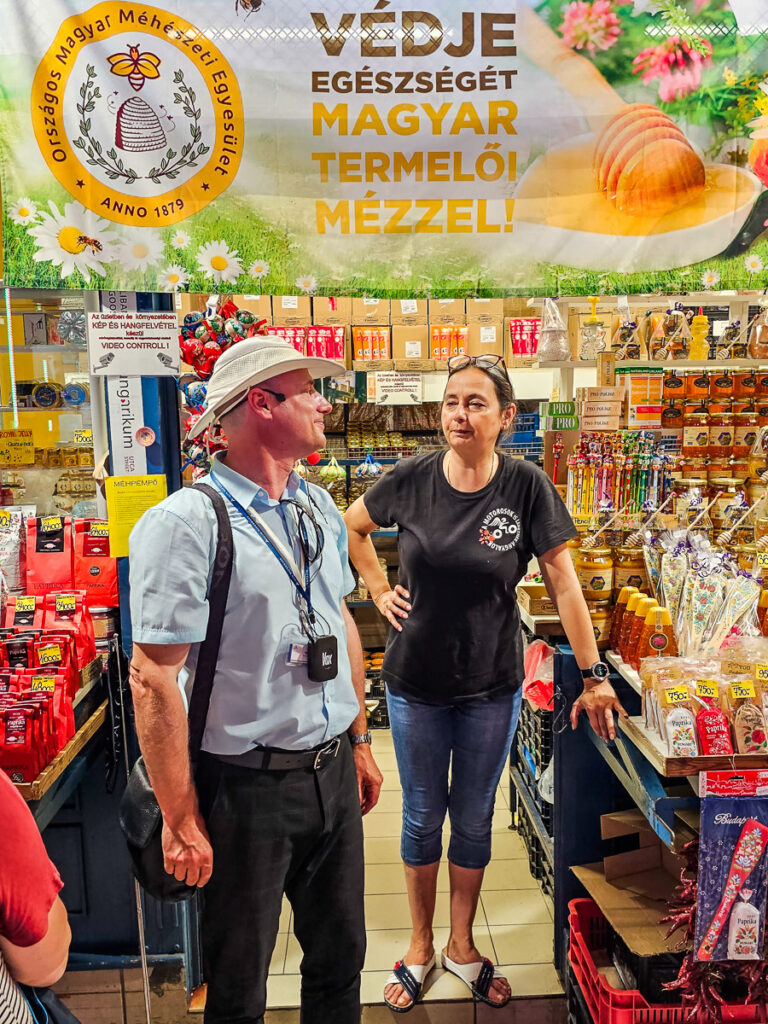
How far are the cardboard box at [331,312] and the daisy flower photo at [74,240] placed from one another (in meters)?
3.02

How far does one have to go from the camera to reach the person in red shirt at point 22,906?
115cm

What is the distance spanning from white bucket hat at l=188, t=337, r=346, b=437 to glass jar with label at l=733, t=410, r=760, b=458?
7.22 feet

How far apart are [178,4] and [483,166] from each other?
863mm


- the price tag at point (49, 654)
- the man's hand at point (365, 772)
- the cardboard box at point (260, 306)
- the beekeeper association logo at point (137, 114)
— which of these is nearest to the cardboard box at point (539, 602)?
the man's hand at point (365, 772)

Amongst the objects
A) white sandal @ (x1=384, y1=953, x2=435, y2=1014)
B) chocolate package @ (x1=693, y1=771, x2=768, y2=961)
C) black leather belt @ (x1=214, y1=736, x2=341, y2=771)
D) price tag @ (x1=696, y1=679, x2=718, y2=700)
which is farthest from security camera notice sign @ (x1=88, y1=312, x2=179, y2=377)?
white sandal @ (x1=384, y1=953, x2=435, y2=1014)

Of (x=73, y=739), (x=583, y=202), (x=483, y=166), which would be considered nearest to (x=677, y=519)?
(x=583, y=202)

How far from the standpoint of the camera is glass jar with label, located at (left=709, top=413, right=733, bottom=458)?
3250mm

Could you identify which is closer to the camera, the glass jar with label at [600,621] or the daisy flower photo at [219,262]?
the daisy flower photo at [219,262]

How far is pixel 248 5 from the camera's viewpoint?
193 centimetres

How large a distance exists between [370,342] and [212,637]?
11.8 feet

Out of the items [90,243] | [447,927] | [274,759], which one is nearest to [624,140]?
[90,243]

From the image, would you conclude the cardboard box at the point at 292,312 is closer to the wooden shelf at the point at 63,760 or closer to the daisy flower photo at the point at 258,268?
the daisy flower photo at the point at 258,268

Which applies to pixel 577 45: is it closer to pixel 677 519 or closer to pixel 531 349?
pixel 677 519

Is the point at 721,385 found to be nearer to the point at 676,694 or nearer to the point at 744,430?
the point at 744,430
